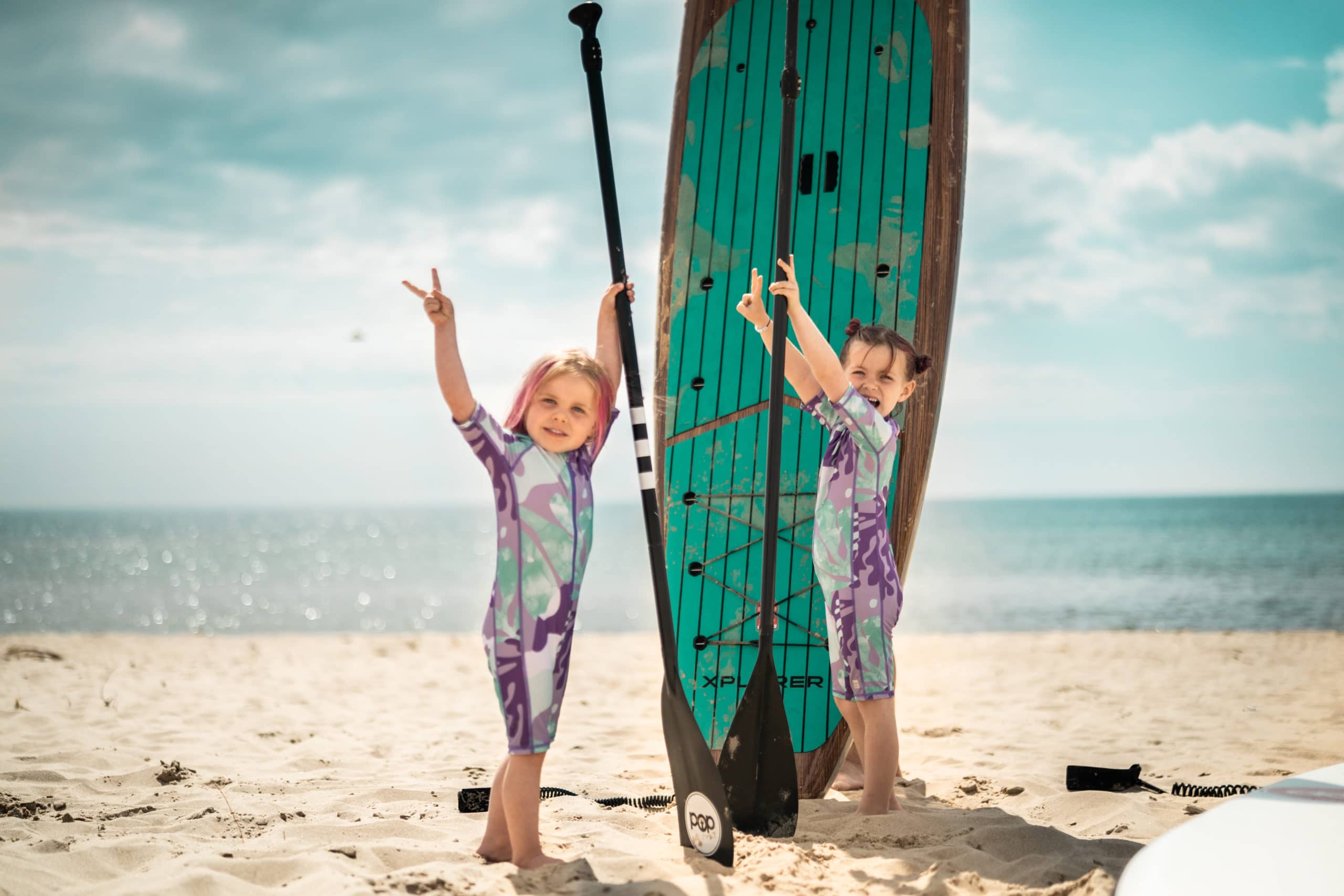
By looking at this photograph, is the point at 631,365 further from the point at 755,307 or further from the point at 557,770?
the point at 557,770

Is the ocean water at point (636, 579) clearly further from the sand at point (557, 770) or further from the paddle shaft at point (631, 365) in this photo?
the paddle shaft at point (631, 365)

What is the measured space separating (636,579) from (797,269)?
23329 mm

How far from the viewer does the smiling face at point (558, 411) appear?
2.45 metres

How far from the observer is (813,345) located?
277cm

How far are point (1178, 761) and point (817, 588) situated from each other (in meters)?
1.89

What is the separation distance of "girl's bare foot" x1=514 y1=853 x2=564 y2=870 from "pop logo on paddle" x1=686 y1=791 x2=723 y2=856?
36cm

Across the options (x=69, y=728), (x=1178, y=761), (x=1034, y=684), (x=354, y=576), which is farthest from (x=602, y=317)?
(x=354, y=576)

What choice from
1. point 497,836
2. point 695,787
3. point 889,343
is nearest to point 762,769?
point 695,787

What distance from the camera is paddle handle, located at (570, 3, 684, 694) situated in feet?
8.37

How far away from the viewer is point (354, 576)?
29.5 metres

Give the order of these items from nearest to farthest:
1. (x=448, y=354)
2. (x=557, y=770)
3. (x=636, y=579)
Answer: (x=448, y=354) → (x=557, y=770) → (x=636, y=579)

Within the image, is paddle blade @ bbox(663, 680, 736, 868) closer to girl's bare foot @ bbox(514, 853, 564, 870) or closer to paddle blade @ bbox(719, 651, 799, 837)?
paddle blade @ bbox(719, 651, 799, 837)

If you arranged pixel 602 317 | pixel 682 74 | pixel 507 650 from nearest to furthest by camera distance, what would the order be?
1. pixel 507 650
2. pixel 602 317
3. pixel 682 74

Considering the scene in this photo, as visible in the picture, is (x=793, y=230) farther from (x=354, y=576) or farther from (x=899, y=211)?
(x=354, y=576)
